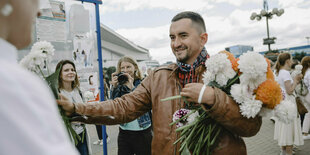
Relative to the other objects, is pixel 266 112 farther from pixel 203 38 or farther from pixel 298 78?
pixel 298 78

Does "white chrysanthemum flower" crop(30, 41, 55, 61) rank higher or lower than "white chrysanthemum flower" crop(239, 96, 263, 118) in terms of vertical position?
higher

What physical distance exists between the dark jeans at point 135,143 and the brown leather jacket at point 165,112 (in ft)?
4.78

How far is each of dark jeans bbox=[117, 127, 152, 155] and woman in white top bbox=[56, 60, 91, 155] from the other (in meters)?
0.58

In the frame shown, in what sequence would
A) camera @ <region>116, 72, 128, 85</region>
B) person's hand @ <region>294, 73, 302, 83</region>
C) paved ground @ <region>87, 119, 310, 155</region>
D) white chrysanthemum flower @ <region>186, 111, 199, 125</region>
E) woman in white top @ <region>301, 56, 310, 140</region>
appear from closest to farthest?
1. white chrysanthemum flower @ <region>186, 111, 199, 125</region>
2. camera @ <region>116, 72, 128, 85</region>
3. paved ground @ <region>87, 119, 310, 155</region>
4. person's hand @ <region>294, 73, 302, 83</region>
5. woman in white top @ <region>301, 56, 310, 140</region>

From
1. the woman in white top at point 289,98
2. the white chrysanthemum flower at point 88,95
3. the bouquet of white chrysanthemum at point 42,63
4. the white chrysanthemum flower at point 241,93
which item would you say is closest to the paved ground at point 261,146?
the woman in white top at point 289,98

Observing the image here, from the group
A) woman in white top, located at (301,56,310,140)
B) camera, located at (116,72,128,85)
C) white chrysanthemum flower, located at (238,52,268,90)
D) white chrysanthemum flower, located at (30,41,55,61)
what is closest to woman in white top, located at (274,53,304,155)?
woman in white top, located at (301,56,310,140)

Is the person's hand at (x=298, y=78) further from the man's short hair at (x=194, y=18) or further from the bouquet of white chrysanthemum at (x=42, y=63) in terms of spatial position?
the bouquet of white chrysanthemum at (x=42, y=63)

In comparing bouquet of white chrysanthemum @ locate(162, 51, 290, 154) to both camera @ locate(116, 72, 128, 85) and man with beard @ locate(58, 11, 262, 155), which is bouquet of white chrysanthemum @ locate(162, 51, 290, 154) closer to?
man with beard @ locate(58, 11, 262, 155)

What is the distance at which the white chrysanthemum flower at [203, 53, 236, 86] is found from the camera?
4.90ft

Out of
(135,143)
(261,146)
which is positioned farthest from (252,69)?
(261,146)

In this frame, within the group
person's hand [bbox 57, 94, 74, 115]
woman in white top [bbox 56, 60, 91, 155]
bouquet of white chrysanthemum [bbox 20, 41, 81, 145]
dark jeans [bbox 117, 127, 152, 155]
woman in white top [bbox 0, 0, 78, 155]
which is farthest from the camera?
dark jeans [bbox 117, 127, 152, 155]

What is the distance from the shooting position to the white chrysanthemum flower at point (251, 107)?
140cm

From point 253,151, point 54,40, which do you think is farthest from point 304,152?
point 54,40

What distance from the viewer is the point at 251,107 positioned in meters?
1.41
